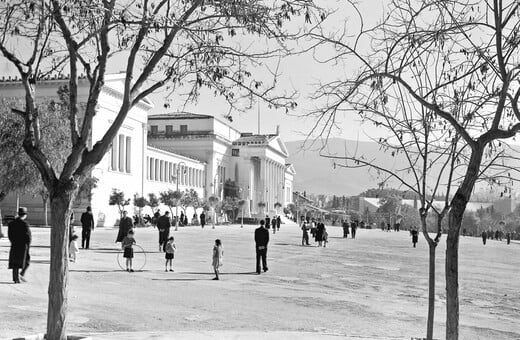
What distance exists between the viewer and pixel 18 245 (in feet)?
50.2

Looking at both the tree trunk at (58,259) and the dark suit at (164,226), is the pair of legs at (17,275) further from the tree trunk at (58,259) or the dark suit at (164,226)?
the dark suit at (164,226)

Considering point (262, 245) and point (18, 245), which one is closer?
point (18, 245)

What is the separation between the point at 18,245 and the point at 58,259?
8692mm

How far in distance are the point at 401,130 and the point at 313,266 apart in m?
14.8

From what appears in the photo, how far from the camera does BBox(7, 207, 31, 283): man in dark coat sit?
1509 centimetres

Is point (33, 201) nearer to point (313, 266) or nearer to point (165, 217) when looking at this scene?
point (165, 217)

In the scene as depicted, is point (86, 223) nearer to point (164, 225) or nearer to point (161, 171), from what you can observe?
point (164, 225)

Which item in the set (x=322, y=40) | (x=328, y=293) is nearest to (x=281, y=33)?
(x=322, y=40)

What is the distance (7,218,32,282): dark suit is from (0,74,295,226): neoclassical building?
3243cm

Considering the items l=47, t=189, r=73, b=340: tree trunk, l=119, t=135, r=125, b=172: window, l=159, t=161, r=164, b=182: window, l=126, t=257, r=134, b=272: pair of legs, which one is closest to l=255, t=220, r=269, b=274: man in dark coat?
l=126, t=257, r=134, b=272: pair of legs

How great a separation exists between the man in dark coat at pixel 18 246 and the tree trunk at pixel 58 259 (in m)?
8.28

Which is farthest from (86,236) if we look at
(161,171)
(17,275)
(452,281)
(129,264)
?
(161,171)

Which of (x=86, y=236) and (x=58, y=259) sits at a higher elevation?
(x=58, y=259)

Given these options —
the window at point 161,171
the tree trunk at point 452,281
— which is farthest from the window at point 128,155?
the tree trunk at point 452,281
